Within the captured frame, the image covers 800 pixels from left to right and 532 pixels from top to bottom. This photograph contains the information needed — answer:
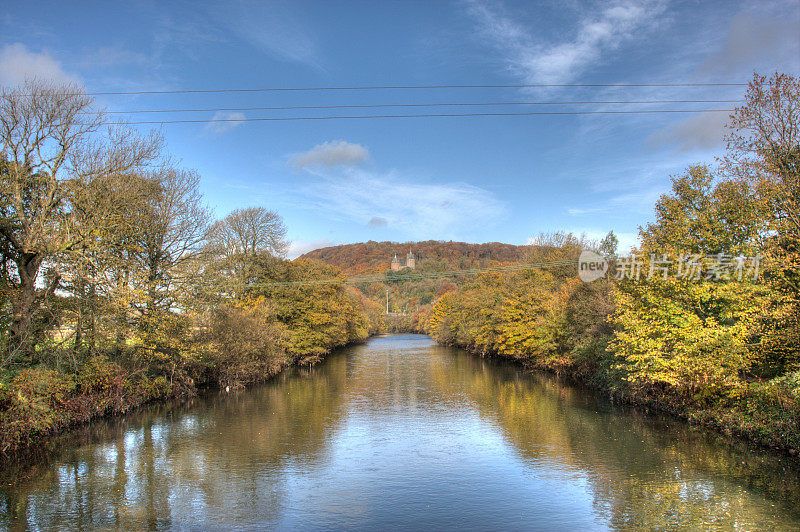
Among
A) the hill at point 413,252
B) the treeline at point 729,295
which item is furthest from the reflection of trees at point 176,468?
the hill at point 413,252

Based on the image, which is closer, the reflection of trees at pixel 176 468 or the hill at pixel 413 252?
the reflection of trees at pixel 176 468

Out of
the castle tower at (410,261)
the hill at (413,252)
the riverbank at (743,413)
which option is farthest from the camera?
the castle tower at (410,261)

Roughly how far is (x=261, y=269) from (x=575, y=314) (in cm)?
2471

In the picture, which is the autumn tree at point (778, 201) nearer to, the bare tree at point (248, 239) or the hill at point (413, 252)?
the bare tree at point (248, 239)

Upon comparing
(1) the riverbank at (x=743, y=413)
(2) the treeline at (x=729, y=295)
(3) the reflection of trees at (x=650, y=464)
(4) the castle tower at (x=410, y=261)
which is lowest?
(3) the reflection of trees at (x=650, y=464)

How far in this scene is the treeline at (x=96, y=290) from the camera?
15883mm

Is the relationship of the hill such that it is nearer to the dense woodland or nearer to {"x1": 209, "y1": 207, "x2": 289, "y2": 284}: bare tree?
{"x1": 209, "y1": 207, "x2": 289, "y2": 284}: bare tree

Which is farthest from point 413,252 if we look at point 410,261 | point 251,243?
point 251,243

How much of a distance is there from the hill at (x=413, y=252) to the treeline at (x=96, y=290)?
83.7m

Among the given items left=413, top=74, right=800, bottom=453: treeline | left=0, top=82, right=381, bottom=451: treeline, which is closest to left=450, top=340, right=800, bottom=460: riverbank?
left=413, top=74, right=800, bottom=453: treeline

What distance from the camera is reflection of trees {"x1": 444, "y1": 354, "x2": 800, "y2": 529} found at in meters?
9.66

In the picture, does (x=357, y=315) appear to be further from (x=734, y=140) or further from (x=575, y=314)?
(x=734, y=140)

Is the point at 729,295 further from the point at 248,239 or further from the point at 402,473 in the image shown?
the point at 248,239

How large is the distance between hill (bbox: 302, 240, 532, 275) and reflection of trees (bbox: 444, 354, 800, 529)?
8924cm
